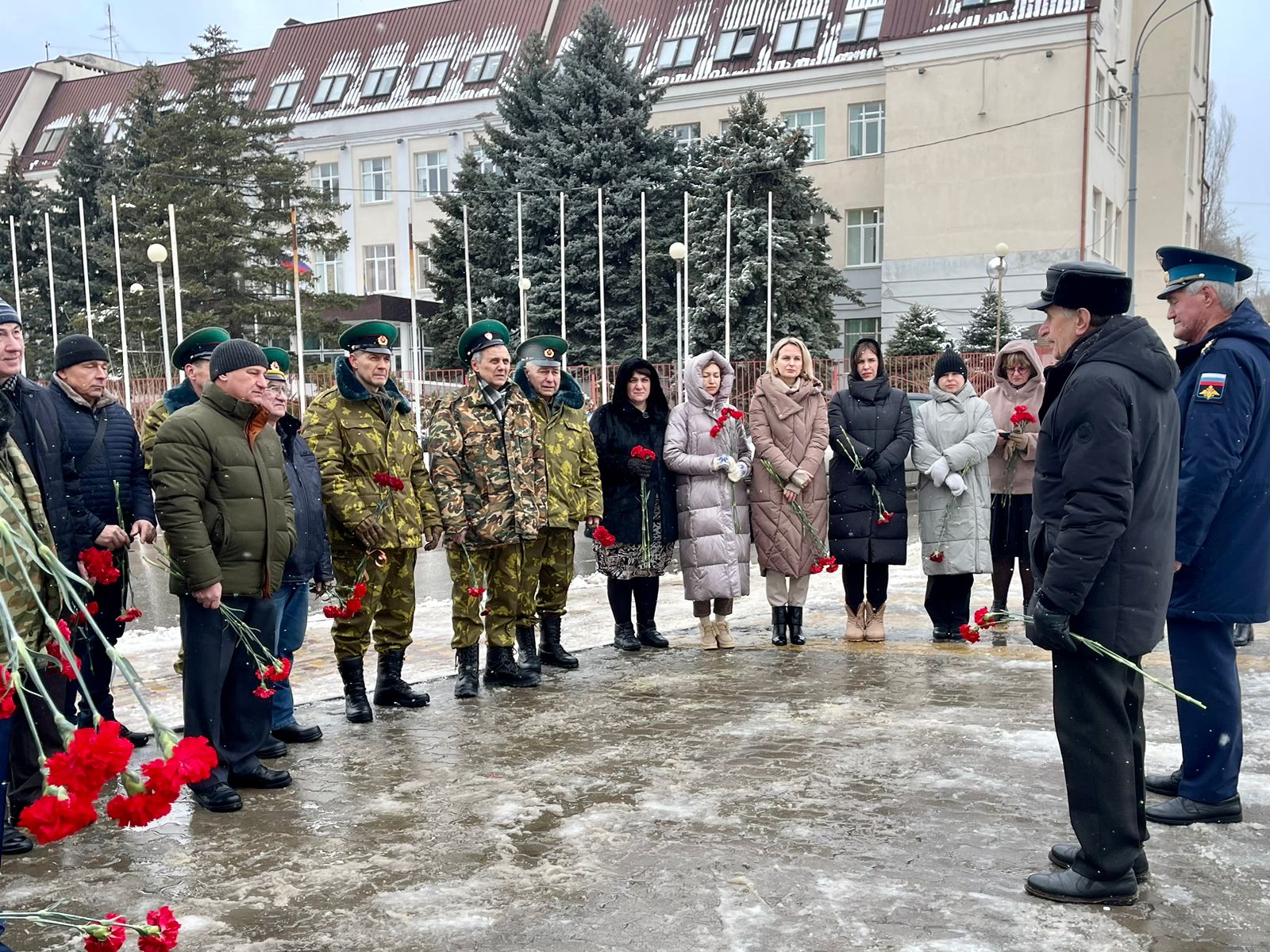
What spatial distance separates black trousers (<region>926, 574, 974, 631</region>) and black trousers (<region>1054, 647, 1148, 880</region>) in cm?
424

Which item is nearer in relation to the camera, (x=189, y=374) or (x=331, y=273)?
(x=189, y=374)

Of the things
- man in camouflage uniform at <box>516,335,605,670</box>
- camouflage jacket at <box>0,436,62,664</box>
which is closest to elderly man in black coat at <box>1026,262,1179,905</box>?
camouflage jacket at <box>0,436,62,664</box>

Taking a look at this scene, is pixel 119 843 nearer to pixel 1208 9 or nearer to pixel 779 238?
pixel 779 238

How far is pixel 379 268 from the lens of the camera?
4328 cm

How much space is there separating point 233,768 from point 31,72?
179ft

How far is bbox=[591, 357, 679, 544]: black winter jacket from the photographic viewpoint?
311 inches

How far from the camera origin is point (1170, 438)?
3.84m

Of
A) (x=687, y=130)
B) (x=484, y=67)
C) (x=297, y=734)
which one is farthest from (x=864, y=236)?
(x=297, y=734)

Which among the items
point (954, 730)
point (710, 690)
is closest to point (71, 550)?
point (710, 690)

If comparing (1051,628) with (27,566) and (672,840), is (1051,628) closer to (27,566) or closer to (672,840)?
(672,840)

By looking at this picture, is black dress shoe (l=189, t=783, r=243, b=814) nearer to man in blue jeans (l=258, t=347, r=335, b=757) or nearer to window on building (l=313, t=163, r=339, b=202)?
man in blue jeans (l=258, t=347, r=335, b=757)

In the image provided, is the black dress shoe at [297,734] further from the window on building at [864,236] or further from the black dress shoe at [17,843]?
the window on building at [864,236]

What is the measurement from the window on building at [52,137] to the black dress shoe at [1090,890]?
53.7 metres

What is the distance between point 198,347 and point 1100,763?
487 centimetres
